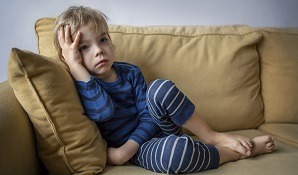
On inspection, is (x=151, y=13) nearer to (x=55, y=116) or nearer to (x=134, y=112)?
(x=134, y=112)

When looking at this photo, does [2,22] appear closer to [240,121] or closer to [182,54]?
[182,54]

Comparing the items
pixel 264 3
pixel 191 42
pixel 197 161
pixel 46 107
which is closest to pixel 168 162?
pixel 197 161

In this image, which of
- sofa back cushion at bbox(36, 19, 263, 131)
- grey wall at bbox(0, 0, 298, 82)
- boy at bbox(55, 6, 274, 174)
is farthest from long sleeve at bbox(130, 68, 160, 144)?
grey wall at bbox(0, 0, 298, 82)

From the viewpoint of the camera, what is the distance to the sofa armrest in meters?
0.72

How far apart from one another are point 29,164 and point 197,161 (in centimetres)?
47

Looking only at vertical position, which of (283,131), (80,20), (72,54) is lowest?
(283,131)

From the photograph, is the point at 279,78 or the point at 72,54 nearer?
the point at 72,54

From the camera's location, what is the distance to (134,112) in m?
1.11

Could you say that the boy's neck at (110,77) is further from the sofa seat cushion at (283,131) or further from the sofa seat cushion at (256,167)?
the sofa seat cushion at (283,131)

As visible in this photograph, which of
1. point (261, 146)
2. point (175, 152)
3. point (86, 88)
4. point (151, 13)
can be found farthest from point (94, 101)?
point (151, 13)

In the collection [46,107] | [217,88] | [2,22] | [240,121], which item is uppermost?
[2,22]

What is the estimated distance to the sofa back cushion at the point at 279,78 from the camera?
1346mm

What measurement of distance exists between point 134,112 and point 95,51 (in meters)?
0.27

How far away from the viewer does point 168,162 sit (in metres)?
0.86
